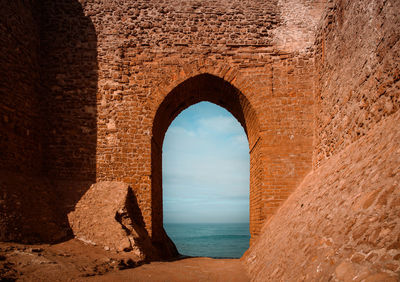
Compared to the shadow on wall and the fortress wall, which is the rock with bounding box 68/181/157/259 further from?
the fortress wall

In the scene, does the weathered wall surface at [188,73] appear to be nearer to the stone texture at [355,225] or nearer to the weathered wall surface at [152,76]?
the weathered wall surface at [152,76]

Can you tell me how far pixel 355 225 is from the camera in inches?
93.9

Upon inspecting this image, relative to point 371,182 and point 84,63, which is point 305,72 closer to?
point 371,182

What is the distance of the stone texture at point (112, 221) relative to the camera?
563 cm

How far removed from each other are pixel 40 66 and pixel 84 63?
1.19m

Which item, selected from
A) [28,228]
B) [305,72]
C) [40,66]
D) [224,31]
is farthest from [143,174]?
[305,72]

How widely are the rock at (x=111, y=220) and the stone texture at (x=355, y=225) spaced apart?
335 cm

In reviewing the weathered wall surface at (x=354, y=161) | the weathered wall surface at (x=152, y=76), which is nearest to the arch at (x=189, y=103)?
the weathered wall surface at (x=152, y=76)

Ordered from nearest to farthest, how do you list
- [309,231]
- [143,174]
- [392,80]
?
1. [309,231]
2. [392,80]
3. [143,174]

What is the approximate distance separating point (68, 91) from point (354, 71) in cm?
702

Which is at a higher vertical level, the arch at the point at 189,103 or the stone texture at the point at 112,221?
the arch at the point at 189,103

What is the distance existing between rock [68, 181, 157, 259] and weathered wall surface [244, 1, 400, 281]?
3028 mm

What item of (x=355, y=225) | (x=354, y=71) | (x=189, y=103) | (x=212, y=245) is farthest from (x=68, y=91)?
(x=212, y=245)

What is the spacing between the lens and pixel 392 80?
3.54 metres
